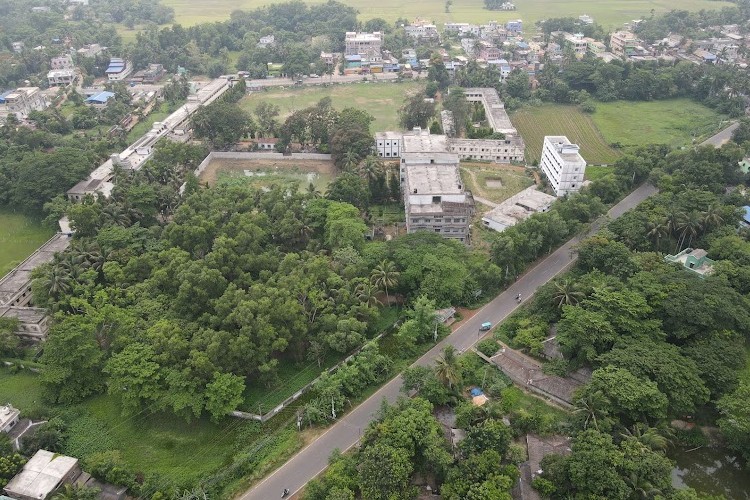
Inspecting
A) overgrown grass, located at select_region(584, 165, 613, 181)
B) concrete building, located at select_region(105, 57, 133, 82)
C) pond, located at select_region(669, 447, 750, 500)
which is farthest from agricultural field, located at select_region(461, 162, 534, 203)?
concrete building, located at select_region(105, 57, 133, 82)

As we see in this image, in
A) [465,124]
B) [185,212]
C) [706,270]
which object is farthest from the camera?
[465,124]

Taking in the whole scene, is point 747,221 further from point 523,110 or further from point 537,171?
point 523,110

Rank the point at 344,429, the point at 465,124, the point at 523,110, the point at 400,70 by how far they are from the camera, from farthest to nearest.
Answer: the point at 400,70 → the point at 523,110 → the point at 465,124 → the point at 344,429

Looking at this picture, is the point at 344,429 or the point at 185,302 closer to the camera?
the point at 344,429

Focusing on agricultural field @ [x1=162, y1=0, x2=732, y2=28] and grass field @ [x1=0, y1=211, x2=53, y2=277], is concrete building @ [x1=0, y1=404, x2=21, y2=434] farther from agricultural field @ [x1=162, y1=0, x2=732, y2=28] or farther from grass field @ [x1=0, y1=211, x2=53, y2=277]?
agricultural field @ [x1=162, y1=0, x2=732, y2=28]

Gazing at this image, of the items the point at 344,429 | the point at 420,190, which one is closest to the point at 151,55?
the point at 420,190

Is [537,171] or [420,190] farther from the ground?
[420,190]
